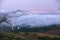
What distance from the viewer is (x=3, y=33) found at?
188 centimetres

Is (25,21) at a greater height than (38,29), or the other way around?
(25,21)

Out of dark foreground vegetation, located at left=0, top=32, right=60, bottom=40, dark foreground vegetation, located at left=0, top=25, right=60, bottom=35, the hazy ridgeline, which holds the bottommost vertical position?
dark foreground vegetation, located at left=0, top=32, right=60, bottom=40

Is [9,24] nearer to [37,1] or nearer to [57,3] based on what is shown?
[37,1]

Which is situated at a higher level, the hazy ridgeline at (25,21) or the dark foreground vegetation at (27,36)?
the hazy ridgeline at (25,21)

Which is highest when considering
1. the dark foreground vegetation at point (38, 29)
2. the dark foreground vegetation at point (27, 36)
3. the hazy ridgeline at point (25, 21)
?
the hazy ridgeline at point (25, 21)

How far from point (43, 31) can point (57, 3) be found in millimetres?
376

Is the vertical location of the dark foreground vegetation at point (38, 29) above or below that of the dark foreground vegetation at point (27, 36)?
above

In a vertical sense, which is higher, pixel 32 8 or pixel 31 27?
pixel 32 8

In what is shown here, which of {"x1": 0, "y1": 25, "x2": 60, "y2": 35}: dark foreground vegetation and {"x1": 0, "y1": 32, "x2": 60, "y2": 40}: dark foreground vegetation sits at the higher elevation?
{"x1": 0, "y1": 25, "x2": 60, "y2": 35}: dark foreground vegetation

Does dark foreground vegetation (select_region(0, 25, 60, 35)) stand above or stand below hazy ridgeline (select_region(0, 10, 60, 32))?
below

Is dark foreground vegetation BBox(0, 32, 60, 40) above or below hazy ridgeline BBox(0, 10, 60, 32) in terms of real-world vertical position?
below

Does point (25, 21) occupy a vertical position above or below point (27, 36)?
above

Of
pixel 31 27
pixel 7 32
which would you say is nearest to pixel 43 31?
pixel 31 27

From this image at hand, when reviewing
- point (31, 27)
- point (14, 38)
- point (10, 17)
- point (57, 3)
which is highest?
point (57, 3)
